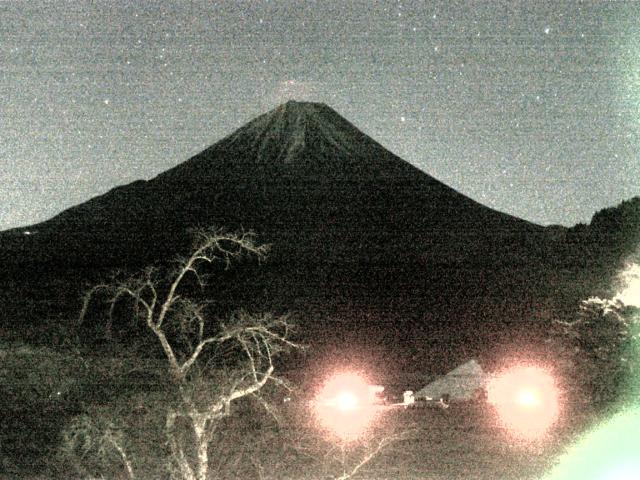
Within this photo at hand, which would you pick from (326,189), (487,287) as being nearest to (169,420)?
(487,287)

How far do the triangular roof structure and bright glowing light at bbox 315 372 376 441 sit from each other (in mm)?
3505

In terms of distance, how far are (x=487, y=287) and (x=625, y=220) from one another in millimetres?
22684

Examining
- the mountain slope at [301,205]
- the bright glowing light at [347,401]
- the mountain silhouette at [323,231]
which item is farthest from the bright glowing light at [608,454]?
the mountain slope at [301,205]

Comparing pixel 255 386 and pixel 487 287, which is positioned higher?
pixel 487 287

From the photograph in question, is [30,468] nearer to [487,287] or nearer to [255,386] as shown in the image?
[255,386]

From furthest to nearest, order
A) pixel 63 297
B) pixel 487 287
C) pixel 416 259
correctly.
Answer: pixel 416 259, pixel 487 287, pixel 63 297

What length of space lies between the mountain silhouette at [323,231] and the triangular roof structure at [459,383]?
15.1 meters

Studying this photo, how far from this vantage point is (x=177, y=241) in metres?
65.7

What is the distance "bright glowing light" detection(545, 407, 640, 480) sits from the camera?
1367 cm

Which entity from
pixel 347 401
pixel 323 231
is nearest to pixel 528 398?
pixel 347 401

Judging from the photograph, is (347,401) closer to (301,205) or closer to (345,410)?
(345,410)

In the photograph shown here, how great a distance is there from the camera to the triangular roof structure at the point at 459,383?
921 inches

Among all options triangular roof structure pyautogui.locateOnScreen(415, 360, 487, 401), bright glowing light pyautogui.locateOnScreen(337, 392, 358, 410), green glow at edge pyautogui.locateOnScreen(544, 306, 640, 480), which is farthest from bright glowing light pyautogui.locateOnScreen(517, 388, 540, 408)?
bright glowing light pyautogui.locateOnScreen(337, 392, 358, 410)

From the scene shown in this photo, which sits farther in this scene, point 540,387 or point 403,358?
point 403,358
